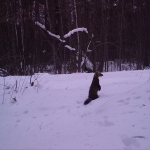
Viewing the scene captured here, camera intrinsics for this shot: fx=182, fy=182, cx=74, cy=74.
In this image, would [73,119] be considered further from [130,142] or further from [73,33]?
[73,33]

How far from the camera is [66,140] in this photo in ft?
12.1

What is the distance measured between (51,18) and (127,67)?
29.3ft

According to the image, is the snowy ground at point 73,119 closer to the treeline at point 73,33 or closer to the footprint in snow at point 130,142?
the footprint in snow at point 130,142

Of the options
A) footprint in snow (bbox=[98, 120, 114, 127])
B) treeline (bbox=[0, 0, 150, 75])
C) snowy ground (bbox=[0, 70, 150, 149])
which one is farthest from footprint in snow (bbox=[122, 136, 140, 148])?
treeline (bbox=[0, 0, 150, 75])

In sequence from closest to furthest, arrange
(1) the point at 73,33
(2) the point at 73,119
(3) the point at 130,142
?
(3) the point at 130,142 < (2) the point at 73,119 < (1) the point at 73,33

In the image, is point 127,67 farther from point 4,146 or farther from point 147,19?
point 4,146

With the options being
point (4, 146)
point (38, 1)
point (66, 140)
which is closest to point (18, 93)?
point (4, 146)

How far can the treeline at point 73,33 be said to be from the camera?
53.4ft

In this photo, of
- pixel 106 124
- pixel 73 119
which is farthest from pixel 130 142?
pixel 73 119

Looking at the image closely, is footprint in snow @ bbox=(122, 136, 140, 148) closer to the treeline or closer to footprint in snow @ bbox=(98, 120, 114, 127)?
footprint in snow @ bbox=(98, 120, 114, 127)

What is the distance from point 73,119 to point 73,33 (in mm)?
12958

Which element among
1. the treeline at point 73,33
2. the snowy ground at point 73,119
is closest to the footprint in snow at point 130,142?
the snowy ground at point 73,119

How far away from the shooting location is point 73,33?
54.7ft

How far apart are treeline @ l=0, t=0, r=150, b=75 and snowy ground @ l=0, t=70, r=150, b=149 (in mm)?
8780
